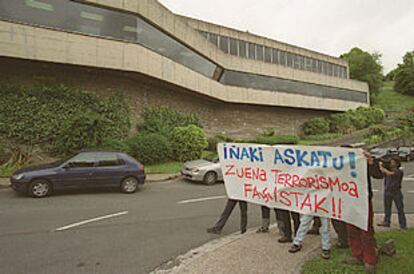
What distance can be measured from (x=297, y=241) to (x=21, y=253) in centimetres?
461

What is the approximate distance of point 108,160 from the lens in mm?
9164

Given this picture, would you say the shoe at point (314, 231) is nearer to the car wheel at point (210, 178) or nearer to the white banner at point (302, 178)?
the white banner at point (302, 178)

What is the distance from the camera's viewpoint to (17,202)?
24.4ft

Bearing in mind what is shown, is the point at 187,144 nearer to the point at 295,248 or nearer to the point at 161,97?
the point at 161,97

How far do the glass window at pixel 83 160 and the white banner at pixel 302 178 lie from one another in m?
5.39

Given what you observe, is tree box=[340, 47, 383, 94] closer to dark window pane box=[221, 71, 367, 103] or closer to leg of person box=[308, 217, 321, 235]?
dark window pane box=[221, 71, 367, 103]

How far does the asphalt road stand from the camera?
4.09m

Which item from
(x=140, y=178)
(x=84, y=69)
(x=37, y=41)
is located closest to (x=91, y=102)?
(x=84, y=69)

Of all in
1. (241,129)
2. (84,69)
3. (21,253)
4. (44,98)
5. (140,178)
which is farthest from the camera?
(241,129)

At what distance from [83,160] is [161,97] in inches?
430

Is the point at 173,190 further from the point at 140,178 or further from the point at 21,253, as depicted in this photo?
the point at 21,253

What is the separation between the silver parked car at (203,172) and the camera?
1118 centimetres

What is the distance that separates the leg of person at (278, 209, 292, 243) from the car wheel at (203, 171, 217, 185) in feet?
21.0

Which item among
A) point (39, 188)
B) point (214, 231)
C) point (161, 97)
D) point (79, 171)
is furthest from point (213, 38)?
point (214, 231)
